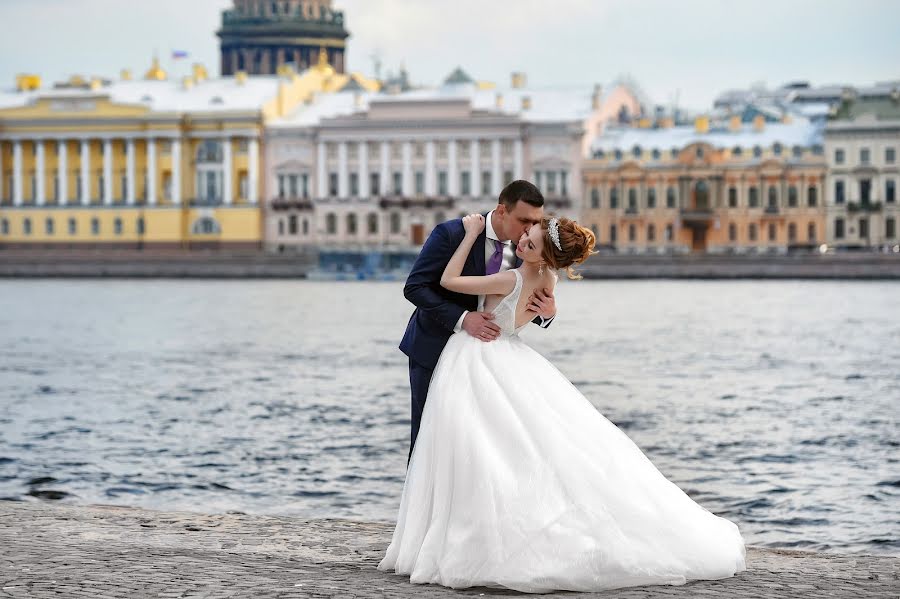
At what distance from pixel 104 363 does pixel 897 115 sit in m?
53.1

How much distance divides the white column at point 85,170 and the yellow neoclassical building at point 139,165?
0.05m

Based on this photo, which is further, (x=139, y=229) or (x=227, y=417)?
(x=139, y=229)

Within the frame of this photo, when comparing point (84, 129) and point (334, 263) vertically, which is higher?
point (84, 129)

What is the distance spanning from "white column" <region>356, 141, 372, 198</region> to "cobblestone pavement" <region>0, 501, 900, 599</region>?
72430 millimetres

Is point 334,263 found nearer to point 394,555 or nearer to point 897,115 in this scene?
point 897,115

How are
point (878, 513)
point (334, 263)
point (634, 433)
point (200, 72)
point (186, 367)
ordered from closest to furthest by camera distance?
point (878, 513), point (634, 433), point (186, 367), point (334, 263), point (200, 72)

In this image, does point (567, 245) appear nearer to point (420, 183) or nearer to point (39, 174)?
point (420, 183)

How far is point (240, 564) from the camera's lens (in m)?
6.54

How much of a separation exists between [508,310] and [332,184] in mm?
74804

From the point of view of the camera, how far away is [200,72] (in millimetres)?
88562

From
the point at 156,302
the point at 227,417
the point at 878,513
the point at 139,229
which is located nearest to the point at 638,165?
the point at 139,229

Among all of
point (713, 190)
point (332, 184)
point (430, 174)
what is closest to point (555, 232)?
point (713, 190)

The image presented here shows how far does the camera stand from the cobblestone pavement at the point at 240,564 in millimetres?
5992

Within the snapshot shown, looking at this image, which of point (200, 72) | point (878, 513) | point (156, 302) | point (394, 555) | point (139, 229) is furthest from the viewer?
point (200, 72)
